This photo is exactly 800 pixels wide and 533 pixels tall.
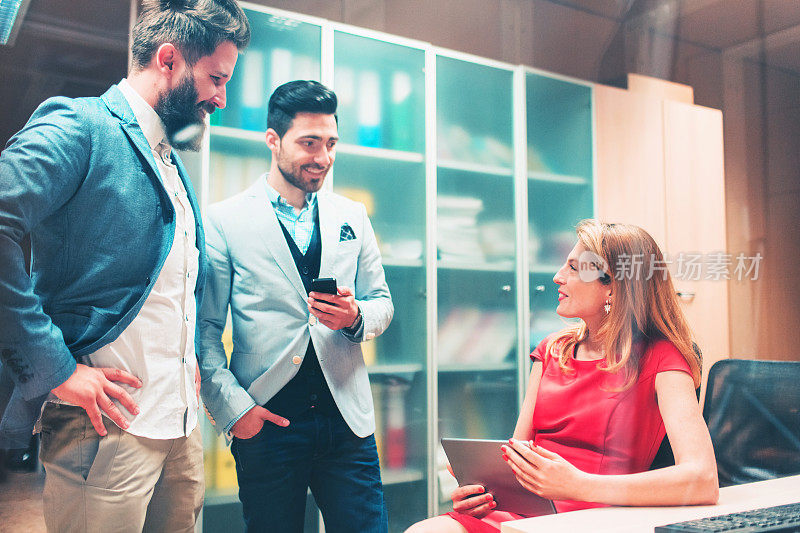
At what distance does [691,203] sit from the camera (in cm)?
113

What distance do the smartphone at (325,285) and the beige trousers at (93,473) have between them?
361 mm

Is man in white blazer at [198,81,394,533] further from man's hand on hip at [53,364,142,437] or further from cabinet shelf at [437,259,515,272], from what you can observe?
cabinet shelf at [437,259,515,272]

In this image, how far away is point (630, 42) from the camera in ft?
3.91

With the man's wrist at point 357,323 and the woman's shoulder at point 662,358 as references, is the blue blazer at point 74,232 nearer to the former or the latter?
the man's wrist at point 357,323

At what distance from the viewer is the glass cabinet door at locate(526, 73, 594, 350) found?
143cm

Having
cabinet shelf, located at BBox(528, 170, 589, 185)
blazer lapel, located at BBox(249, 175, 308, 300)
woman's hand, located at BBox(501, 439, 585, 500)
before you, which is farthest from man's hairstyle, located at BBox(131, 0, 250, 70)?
cabinet shelf, located at BBox(528, 170, 589, 185)

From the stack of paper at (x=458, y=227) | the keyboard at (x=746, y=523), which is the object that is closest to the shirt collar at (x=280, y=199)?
the stack of paper at (x=458, y=227)

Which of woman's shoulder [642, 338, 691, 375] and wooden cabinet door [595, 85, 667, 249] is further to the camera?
wooden cabinet door [595, 85, 667, 249]

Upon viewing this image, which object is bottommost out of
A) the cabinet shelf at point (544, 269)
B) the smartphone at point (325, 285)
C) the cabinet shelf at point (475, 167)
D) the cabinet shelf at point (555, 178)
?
the smartphone at point (325, 285)

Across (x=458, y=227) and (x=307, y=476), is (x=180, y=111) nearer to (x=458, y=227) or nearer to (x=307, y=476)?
(x=307, y=476)

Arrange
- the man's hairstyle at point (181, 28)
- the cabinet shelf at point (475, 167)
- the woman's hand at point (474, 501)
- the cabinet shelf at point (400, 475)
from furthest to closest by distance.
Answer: the cabinet shelf at point (475, 167) < the cabinet shelf at point (400, 475) < the woman's hand at point (474, 501) < the man's hairstyle at point (181, 28)

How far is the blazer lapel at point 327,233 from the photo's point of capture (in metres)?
1.11

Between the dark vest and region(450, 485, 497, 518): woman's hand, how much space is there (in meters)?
0.31

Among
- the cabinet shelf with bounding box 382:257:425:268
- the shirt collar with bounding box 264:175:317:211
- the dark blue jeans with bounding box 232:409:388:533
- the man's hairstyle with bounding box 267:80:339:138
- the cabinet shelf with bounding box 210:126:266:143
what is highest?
the man's hairstyle with bounding box 267:80:339:138
